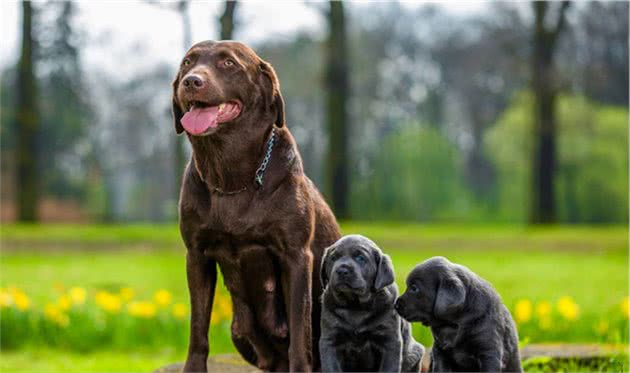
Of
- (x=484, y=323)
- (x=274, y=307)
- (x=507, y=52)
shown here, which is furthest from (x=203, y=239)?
(x=507, y=52)

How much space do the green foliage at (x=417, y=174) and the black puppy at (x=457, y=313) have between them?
57.9 ft

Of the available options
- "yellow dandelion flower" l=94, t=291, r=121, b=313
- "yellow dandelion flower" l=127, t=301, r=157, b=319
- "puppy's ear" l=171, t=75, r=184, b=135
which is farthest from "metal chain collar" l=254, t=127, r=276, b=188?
"yellow dandelion flower" l=94, t=291, r=121, b=313

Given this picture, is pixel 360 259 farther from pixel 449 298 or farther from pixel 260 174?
pixel 260 174

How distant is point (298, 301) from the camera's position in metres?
3.27

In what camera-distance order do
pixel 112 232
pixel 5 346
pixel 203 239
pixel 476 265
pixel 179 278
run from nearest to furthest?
pixel 203 239 < pixel 5 346 < pixel 179 278 < pixel 476 265 < pixel 112 232

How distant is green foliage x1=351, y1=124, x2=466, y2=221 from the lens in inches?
818

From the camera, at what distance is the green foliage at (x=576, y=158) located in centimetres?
1928

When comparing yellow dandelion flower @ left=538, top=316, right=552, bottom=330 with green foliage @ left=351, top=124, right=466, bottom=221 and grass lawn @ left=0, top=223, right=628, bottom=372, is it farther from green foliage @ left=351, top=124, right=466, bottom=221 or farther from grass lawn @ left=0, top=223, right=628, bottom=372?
green foliage @ left=351, top=124, right=466, bottom=221

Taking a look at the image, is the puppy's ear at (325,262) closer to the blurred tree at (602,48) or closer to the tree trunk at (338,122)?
the tree trunk at (338,122)

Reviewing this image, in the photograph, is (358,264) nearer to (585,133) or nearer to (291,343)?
(291,343)

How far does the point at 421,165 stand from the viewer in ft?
69.9

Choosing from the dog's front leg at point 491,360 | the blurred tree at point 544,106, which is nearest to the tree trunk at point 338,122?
the blurred tree at point 544,106

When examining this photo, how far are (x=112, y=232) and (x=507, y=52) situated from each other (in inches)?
396

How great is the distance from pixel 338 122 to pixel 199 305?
13.8 metres
